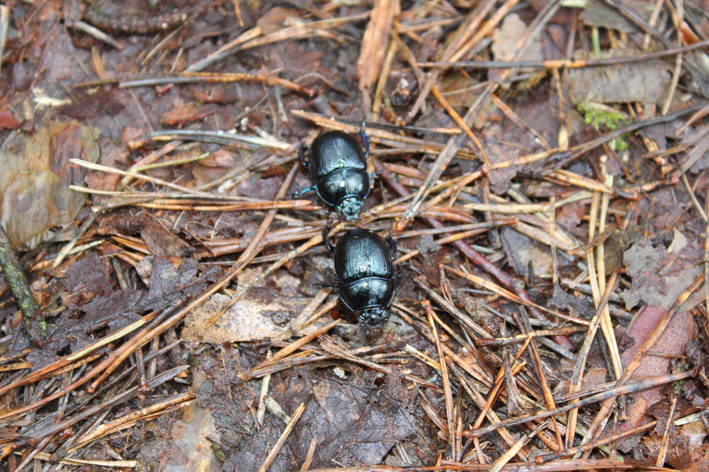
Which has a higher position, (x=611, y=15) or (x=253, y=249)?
(x=611, y=15)

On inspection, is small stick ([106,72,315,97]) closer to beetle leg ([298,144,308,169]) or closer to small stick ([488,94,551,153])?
beetle leg ([298,144,308,169])

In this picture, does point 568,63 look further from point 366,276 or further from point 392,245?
point 366,276

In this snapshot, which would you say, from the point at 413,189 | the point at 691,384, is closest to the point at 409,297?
the point at 413,189

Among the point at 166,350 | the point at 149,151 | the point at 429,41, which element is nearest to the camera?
the point at 166,350

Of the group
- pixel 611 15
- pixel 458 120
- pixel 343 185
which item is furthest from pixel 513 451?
pixel 611 15

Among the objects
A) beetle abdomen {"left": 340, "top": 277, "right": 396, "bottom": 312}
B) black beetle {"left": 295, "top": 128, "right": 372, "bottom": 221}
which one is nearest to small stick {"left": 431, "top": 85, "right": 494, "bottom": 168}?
black beetle {"left": 295, "top": 128, "right": 372, "bottom": 221}

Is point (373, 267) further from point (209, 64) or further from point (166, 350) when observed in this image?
point (209, 64)
